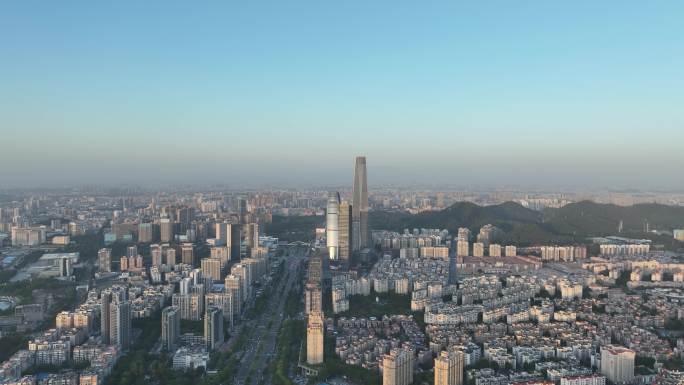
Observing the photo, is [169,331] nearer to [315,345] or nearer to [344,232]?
[315,345]

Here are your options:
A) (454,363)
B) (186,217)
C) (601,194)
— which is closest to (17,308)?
(454,363)

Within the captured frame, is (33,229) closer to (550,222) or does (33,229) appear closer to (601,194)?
(550,222)

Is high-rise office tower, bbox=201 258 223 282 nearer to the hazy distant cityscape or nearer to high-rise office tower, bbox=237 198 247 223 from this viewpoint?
the hazy distant cityscape

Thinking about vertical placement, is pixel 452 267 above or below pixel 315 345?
below

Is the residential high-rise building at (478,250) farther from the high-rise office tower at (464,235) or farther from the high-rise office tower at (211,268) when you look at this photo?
the high-rise office tower at (211,268)

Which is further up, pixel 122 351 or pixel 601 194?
pixel 601 194

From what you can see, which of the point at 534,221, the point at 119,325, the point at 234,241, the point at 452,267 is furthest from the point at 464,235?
the point at 119,325

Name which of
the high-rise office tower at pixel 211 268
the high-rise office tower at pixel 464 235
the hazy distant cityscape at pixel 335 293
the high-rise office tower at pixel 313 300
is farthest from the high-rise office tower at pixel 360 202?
the high-rise office tower at pixel 313 300

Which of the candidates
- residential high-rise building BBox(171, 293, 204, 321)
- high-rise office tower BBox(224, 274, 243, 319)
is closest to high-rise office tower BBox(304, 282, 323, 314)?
high-rise office tower BBox(224, 274, 243, 319)
